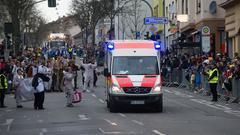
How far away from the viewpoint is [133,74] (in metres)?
22.9

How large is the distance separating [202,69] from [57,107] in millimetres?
11500

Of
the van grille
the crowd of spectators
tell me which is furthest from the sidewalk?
the van grille

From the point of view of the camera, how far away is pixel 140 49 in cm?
2356

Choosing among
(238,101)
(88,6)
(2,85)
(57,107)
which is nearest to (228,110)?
(238,101)

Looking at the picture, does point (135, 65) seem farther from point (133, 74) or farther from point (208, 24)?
point (208, 24)

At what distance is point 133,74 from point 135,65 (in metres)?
0.49

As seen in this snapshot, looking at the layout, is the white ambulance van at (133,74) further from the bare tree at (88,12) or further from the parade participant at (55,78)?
the bare tree at (88,12)

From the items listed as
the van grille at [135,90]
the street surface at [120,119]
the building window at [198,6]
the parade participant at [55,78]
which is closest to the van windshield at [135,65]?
the van grille at [135,90]

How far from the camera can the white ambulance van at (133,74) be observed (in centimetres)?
2241

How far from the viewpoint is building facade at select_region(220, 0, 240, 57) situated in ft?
135

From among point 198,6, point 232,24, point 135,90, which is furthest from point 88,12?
point 135,90

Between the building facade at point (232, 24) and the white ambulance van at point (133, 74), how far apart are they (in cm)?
1847

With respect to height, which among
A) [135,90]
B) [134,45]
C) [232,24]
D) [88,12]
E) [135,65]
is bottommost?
[135,90]

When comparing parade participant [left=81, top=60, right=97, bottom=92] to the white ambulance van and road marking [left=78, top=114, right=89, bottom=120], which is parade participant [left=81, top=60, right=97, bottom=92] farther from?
road marking [left=78, top=114, right=89, bottom=120]
